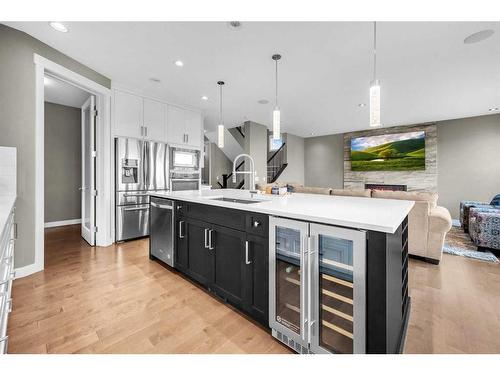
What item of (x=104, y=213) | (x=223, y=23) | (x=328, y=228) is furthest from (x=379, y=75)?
(x=104, y=213)

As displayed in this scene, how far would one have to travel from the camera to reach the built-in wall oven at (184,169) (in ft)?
14.6

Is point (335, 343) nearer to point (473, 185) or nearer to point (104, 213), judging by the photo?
point (104, 213)

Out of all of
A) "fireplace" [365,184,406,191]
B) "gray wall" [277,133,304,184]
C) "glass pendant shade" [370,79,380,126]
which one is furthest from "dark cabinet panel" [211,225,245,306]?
"fireplace" [365,184,406,191]

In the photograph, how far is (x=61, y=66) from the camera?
283cm

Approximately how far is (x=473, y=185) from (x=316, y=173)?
175 inches

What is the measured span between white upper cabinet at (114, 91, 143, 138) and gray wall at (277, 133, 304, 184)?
530 cm

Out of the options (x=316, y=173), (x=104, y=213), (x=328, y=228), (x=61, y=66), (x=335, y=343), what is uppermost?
(x=61, y=66)

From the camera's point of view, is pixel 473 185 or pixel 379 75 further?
pixel 473 185

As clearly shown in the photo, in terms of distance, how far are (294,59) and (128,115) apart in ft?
9.40

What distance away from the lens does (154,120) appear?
13.7 feet

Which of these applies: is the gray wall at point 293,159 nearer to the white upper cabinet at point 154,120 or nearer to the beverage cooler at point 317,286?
the white upper cabinet at point 154,120

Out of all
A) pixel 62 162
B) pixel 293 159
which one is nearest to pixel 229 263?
pixel 62 162
